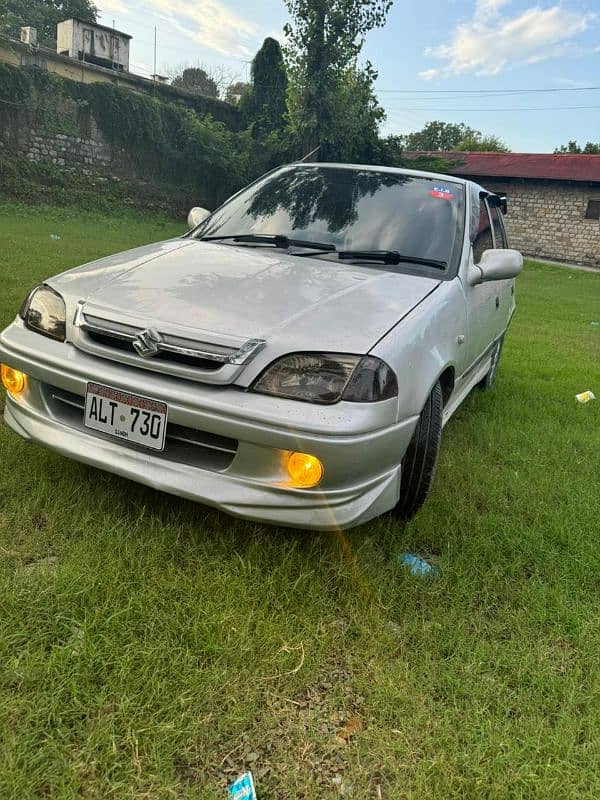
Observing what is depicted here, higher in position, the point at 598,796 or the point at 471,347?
the point at 471,347

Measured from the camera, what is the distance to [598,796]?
57.0 inches

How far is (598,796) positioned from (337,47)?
73.6ft

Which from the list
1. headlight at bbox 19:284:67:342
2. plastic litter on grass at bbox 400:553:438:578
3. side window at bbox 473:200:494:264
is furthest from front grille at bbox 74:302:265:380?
side window at bbox 473:200:494:264

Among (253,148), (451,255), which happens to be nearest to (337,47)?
(253,148)

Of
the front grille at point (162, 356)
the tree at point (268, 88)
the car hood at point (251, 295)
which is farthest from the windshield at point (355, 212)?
the tree at point (268, 88)

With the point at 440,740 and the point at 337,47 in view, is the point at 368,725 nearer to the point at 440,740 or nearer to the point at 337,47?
the point at 440,740

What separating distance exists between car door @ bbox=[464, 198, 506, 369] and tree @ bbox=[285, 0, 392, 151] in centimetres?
1845

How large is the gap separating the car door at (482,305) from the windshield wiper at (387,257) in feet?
0.66

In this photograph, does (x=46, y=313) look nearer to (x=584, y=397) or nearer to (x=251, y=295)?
(x=251, y=295)

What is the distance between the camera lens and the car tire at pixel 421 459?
2.34 m

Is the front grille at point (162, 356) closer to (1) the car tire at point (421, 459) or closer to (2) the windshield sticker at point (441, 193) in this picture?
(1) the car tire at point (421, 459)

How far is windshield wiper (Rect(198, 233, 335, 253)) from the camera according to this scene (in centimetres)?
284

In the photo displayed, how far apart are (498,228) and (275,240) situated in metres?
2.17

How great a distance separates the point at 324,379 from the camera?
1.90 m
